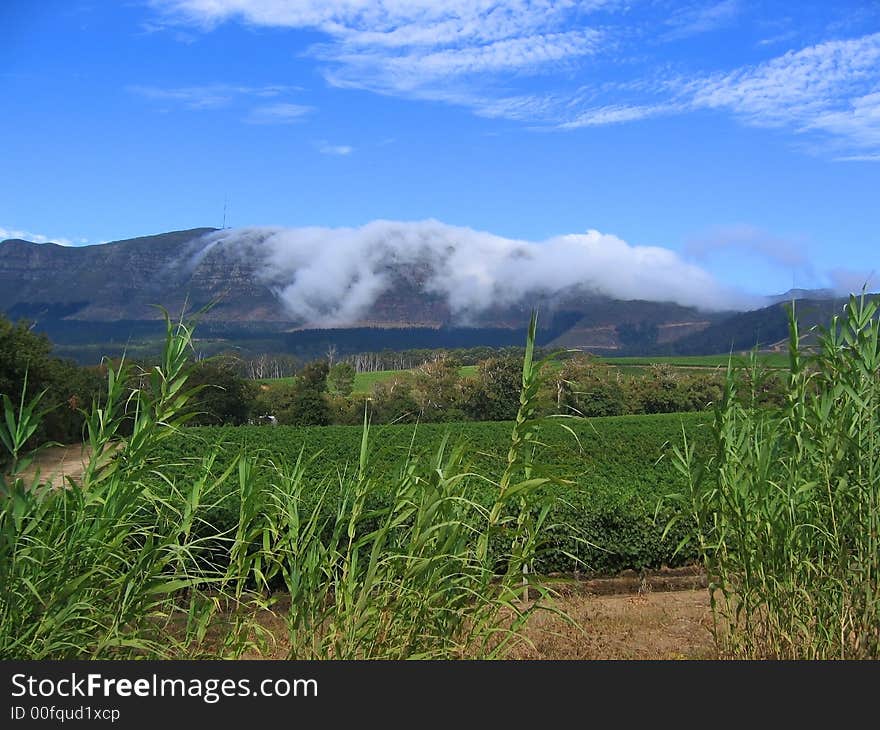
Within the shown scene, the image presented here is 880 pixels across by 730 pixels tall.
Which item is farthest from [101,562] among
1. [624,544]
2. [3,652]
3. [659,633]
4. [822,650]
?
[624,544]

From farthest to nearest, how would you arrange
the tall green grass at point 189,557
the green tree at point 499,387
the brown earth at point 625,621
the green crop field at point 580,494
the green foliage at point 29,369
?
the green tree at point 499,387 < the green foliage at point 29,369 < the brown earth at point 625,621 < the green crop field at point 580,494 < the tall green grass at point 189,557

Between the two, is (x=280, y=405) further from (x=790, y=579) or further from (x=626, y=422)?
(x=790, y=579)

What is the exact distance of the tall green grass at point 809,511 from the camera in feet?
12.4

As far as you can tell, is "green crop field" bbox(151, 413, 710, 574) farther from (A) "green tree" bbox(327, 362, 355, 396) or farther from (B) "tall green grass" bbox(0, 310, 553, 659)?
(A) "green tree" bbox(327, 362, 355, 396)

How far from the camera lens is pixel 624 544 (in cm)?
1060

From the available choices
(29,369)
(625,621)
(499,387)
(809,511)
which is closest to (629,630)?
(625,621)

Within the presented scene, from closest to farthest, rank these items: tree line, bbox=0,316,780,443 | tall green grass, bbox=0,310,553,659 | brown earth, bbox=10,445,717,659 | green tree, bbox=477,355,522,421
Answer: tall green grass, bbox=0,310,553,659
brown earth, bbox=10,445,717,659
tree line, bbox=0,316,780,443
green tree, bbox=477,355,522,421

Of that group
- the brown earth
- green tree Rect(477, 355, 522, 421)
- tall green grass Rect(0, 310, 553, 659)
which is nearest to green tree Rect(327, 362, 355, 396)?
green tree Rect(477, 355, 522, 421)

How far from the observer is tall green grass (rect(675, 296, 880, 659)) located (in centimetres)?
379

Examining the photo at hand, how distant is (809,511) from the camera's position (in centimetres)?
402

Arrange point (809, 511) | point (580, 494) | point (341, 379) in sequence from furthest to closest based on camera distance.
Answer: point (341, 379) → point (580, 494) → point (809, 511)

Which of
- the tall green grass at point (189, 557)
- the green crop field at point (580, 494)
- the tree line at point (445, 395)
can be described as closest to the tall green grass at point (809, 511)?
the green crop field at point (580, 494)

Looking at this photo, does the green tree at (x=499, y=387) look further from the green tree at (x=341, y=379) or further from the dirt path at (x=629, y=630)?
the dirt path at (x=629, y=630)

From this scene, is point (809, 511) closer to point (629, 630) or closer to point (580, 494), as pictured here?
point (629, 630)
